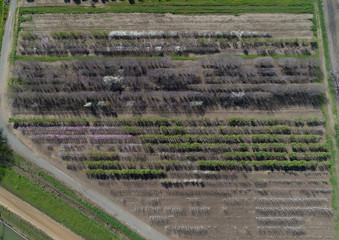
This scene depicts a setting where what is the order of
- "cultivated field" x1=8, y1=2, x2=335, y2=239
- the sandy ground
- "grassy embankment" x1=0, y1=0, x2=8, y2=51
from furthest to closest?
"grassy embankment" x1=0, y1=0, x2=8, y2=51 < the sandy ground < "cultivated field" x1=8, y1=2, x2=335, y2=239

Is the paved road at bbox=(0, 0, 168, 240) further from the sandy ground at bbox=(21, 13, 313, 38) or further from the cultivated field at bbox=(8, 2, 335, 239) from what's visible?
the sandy ground at bbox=(21, 13, 313, 38)

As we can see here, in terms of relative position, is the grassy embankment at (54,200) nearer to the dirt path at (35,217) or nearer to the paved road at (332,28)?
the dirt path at (35,217)

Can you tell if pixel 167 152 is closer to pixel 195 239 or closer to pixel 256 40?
pixel 195 239

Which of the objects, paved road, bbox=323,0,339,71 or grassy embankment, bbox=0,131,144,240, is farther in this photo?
paved road, bbox=323,0,339,71

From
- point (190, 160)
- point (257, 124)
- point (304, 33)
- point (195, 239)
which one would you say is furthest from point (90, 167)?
point (304, 33)

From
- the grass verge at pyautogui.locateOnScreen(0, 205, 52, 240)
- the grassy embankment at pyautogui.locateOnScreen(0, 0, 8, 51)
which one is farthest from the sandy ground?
the grass verge at pyautogui.locateOnScreen(0, 205, 52, 240)

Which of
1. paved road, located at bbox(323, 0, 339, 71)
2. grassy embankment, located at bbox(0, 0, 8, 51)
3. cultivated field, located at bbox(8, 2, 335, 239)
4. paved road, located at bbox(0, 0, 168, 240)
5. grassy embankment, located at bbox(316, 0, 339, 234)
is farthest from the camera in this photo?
grassy embankment, located at bbox(0, 0, 8, 51)
